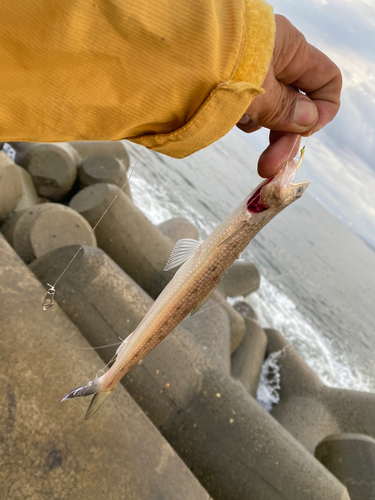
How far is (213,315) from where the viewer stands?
5.92 metres

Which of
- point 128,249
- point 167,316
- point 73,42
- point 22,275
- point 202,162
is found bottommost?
point 202,162

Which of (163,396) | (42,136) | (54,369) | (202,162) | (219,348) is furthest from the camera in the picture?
(202,162)

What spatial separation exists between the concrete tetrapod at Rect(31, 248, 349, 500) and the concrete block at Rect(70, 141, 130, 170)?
19.8ft

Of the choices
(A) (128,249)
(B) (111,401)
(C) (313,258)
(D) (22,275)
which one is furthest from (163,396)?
(C) (313,258)

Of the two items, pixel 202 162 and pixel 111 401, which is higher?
pixel 111 401

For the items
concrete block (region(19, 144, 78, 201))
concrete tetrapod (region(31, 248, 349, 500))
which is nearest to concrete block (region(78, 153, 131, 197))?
concrete block (region(19, 144, 78, 201))

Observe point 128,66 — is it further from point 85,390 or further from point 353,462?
point 353,462

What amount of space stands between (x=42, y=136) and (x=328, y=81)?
151 cm

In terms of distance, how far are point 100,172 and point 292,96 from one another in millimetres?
6821

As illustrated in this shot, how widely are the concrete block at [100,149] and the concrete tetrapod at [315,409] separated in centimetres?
731

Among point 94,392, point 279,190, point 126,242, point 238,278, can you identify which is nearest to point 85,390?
point 94,392

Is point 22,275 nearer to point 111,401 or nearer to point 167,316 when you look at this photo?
point 111,401

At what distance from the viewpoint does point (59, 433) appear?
266 centimetres

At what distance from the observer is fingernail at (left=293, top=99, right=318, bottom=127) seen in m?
1.77
